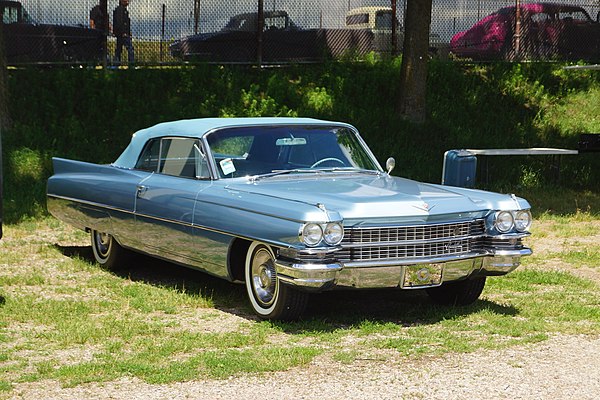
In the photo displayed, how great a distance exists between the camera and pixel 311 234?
7.38 meters

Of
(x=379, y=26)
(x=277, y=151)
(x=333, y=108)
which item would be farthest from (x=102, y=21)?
(x=277, y=151)

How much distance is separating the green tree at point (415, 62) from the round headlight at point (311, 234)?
1166 centimetres

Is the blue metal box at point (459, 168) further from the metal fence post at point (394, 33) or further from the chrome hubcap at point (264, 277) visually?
the metal fence post at point (394, 33)

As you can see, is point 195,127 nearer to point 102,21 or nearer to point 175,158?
point 175,158

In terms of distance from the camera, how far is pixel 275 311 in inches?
307

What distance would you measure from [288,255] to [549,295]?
2681mm

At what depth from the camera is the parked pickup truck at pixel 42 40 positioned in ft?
60.6

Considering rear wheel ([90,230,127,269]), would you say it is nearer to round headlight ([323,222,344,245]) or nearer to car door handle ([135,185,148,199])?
car door handle ([135,185,148,199])

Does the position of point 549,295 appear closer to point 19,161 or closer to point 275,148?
point 275,148

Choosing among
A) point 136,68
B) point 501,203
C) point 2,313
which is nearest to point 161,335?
point 2,313

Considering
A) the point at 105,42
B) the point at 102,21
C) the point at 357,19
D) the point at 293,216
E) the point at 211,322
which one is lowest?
the point at 211,322

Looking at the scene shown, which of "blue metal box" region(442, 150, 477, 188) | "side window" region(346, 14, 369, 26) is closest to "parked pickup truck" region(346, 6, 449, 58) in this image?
"side window" region(346, 14, 369, 26)

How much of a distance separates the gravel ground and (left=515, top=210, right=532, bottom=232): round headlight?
1483 millimetres

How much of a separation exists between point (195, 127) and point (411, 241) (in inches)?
96.1
